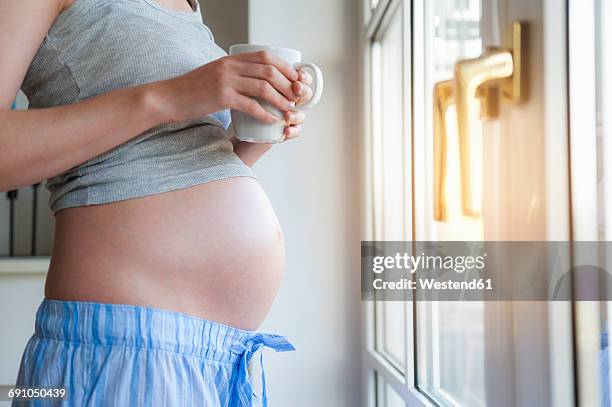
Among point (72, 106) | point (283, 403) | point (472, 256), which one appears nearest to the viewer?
point (72, 106)

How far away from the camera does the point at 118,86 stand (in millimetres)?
738

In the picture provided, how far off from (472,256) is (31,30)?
0.70 meters

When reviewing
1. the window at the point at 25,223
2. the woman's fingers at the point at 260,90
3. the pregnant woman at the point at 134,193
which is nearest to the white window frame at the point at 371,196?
the pregnant woman at the point at 134,193

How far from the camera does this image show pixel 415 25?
4.99 ft

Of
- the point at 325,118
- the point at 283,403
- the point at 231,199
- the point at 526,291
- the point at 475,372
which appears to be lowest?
the point at 283,403

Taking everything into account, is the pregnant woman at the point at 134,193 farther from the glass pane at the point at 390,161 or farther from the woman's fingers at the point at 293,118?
the glass pane at the point at 390,161

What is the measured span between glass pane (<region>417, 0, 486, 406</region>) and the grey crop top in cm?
46

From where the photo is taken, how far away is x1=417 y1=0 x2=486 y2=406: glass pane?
1052mm

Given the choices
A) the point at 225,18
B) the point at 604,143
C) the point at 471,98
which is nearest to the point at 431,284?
the point at 471,98

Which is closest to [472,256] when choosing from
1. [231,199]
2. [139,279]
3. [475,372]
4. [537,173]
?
[475,372]

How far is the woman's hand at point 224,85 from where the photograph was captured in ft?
2.19

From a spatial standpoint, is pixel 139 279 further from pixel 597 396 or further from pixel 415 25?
pixel 415 25

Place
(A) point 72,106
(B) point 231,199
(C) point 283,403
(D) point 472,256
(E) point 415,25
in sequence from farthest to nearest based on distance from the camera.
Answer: (C) point 283,403
(E) point 415,25
(D) point 472,256
(B) point 231,199
(A) point 72,106

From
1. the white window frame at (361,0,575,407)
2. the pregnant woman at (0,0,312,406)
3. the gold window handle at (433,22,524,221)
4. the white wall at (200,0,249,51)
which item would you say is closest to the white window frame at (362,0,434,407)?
the white window frame at (361,0,575,407)
